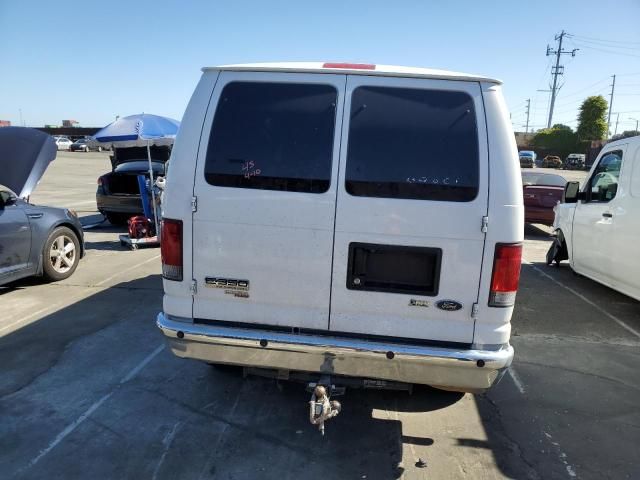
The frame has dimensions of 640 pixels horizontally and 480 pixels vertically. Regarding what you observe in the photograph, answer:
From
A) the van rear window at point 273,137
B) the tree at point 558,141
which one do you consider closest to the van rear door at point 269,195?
the van rear window at point 273,137

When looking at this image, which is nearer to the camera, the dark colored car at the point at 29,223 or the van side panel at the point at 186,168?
the van side panel at the point at 186,168

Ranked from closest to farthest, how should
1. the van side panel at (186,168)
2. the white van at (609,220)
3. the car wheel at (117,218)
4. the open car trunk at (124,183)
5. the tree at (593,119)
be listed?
the van side panel at (186,168)
the white van at (609,220)
the open car trunk at (124,183)
the car wheel at (117,218)
the tree at (593,119)

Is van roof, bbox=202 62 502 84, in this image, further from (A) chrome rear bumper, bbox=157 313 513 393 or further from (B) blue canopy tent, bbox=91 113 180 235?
(B) blue canopy tent, bbox=91 113 180 235

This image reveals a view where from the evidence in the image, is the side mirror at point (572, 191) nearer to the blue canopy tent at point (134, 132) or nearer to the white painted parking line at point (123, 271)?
the blue canopy tent at point (134, 132)

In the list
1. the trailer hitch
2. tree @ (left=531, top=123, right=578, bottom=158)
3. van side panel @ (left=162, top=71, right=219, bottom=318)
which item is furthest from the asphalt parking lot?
tree @ (left=531, top=123, right=578, bottom=158)

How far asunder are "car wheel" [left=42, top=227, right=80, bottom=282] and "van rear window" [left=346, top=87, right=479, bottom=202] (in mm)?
5270

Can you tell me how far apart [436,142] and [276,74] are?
41.6 inches

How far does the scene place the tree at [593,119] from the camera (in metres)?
54.2

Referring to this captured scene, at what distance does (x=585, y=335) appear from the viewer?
17.4 ft

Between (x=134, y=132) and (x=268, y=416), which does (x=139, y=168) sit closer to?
(x=134, y=132)

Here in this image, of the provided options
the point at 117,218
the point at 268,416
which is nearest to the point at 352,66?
the point at 268,416

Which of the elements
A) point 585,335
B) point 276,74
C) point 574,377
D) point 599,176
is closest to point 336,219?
point 276,74

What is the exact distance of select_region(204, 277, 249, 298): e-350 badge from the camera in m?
2.92

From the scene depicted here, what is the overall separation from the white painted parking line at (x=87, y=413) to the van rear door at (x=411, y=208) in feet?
6.59
